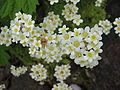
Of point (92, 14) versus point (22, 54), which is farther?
point (22, 54)

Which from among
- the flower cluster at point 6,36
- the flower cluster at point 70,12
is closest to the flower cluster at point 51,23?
the flower cluster at point 70,12

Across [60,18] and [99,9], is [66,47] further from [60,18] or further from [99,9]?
[99,9]

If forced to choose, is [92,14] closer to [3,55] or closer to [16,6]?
[16,6]

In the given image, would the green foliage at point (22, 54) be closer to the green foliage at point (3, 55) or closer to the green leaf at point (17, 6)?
the green foliage at point (3, 55)

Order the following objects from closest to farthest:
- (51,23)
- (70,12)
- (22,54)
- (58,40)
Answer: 1. (58,40)
2. (51,23)
3. (70,12)
4. (22,54)

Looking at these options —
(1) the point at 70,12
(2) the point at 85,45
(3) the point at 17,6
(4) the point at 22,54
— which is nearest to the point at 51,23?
(1) the point at 70,12

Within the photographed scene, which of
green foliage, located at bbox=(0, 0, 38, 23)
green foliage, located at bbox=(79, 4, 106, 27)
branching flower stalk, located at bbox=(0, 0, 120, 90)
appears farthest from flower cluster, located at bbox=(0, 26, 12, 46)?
green foliage, located at bbox=(79, 4, 106, 27)

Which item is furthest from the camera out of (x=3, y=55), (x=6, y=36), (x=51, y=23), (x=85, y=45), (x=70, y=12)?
(x=3, y=55)

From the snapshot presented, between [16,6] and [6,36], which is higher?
[16,6]

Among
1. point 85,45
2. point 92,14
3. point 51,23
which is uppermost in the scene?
point 92,14

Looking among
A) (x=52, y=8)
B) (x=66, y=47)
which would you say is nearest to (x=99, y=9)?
(x=52, y=8)

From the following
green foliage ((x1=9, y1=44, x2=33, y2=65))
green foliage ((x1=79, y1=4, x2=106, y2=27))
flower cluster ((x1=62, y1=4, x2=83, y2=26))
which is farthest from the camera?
green foliage ((x1=9, y1=44, x2=33, y2=65))

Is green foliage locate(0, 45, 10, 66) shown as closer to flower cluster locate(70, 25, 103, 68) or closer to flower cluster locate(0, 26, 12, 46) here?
flower cluster locate(0, 26, 12, 46)
